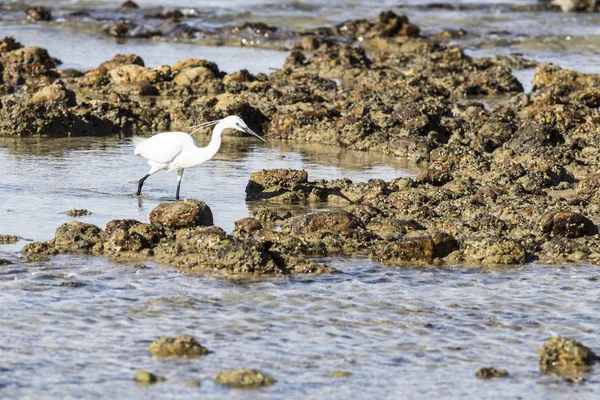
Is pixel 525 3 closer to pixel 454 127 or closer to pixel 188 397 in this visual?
pixel 454 127

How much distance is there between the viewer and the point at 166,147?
10641 mm

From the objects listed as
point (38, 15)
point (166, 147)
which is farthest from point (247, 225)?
point (38, 15)

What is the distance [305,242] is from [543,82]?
35.0 feet

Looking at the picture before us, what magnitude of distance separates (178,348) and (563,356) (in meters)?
2.25

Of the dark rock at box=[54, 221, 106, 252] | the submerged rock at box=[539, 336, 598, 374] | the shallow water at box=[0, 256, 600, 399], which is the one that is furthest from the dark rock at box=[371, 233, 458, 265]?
the submerged rock at box=[539, 336, 598, 374]

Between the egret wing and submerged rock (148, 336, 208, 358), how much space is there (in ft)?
14.7

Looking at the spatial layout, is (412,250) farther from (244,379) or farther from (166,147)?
(166,147)

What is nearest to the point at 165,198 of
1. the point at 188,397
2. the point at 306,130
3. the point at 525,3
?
the point at 306,130

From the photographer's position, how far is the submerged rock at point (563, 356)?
20.4ft

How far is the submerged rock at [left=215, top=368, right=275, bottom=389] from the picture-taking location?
19.2 feet

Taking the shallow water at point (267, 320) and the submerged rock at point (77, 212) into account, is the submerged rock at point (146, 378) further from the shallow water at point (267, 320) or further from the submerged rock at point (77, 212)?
the submerged rock at point (77, 212)

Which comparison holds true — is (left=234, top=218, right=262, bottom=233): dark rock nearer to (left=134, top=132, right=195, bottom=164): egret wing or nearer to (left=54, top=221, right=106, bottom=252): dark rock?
(left=54, top=221, right=106, bottom=252): dark rock

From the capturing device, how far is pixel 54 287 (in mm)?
7605

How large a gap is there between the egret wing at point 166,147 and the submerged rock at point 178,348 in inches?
177
